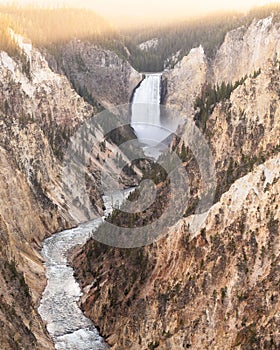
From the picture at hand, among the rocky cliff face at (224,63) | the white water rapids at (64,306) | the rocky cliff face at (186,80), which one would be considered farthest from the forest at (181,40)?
the white water rapids at (64,306)

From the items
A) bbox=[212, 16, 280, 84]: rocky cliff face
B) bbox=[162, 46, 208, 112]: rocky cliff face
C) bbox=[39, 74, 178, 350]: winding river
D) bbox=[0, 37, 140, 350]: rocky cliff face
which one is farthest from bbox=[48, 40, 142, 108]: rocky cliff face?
bbox=[39, 74, 178, 350]: winding river

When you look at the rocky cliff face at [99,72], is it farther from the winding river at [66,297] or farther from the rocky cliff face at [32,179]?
the winding river at [66,297]

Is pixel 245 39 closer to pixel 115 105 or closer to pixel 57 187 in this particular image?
pixel 115 105

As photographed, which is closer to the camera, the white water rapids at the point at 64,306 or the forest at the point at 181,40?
the white water rapids at the point at 64,306

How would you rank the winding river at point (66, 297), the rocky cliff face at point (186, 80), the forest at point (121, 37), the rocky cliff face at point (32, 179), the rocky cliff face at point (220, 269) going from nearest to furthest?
the rocky cliff face at point (220, 269), the rocky cliff face at point (32, 179), the winding river at point (66, 297), the rocky cliff face at point (186, 80), the forest at point (121, 37)

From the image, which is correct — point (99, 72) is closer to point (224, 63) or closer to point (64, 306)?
point (224, 63)

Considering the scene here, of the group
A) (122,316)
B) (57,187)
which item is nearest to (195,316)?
(122,316)
